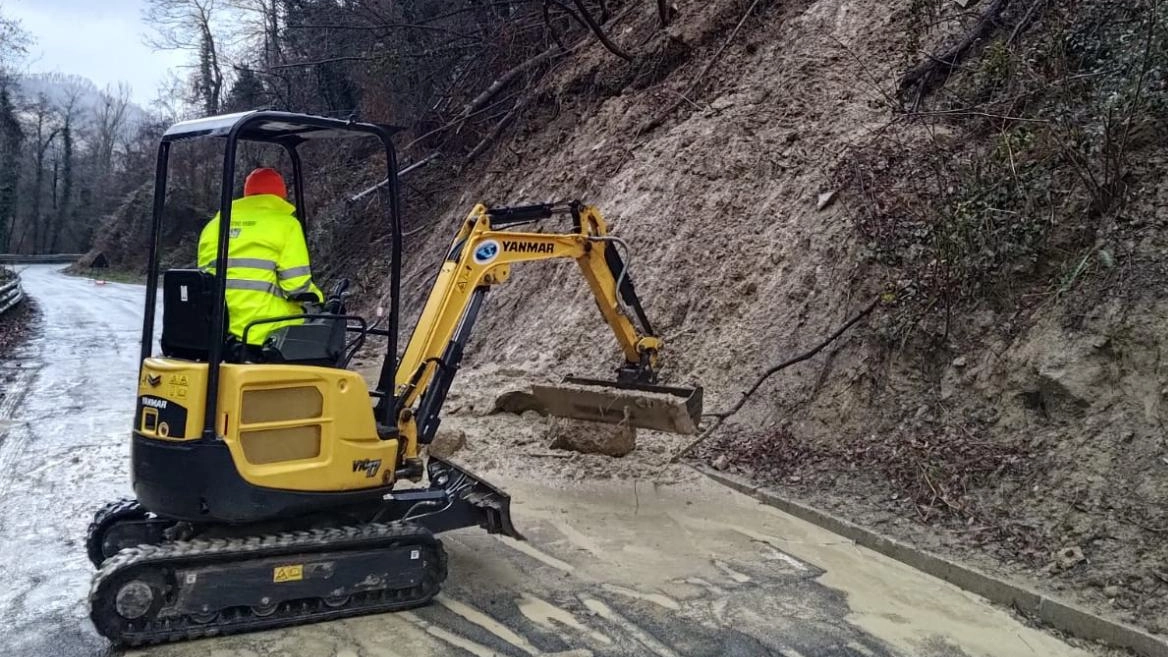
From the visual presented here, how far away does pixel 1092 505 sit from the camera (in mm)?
5895

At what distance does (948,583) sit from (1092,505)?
1.02m

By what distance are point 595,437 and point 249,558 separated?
3.62m

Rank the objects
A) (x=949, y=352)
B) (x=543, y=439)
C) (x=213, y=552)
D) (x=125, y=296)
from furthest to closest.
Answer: (x=125, y=296) → (x=543, y=439) → (x=949, y=352) → (x=213, y=552)

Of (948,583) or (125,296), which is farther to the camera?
(125,296)

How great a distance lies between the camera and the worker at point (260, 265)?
16.0 feet

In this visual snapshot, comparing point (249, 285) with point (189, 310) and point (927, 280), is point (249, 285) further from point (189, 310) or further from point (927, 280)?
point (927, 280)

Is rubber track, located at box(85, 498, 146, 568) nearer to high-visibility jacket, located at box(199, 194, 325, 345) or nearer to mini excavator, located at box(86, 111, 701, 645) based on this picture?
mini excavator, located at box(86, 111, 701, 645)

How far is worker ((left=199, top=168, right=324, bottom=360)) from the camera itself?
4.88 m

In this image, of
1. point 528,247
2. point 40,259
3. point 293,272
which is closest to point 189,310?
point 293,272

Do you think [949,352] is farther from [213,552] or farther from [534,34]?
[534,34]

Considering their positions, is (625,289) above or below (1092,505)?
above

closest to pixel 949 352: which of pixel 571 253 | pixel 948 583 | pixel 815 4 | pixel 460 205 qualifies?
pixel 948 583

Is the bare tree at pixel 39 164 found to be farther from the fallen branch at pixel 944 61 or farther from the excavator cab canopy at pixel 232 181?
the excavator cab canopy at pixel 232 181

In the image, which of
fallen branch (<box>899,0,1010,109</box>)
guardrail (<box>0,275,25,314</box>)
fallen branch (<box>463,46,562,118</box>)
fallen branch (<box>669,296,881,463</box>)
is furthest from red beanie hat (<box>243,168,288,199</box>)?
guardrail (<box>0,275,25,314</box>)
